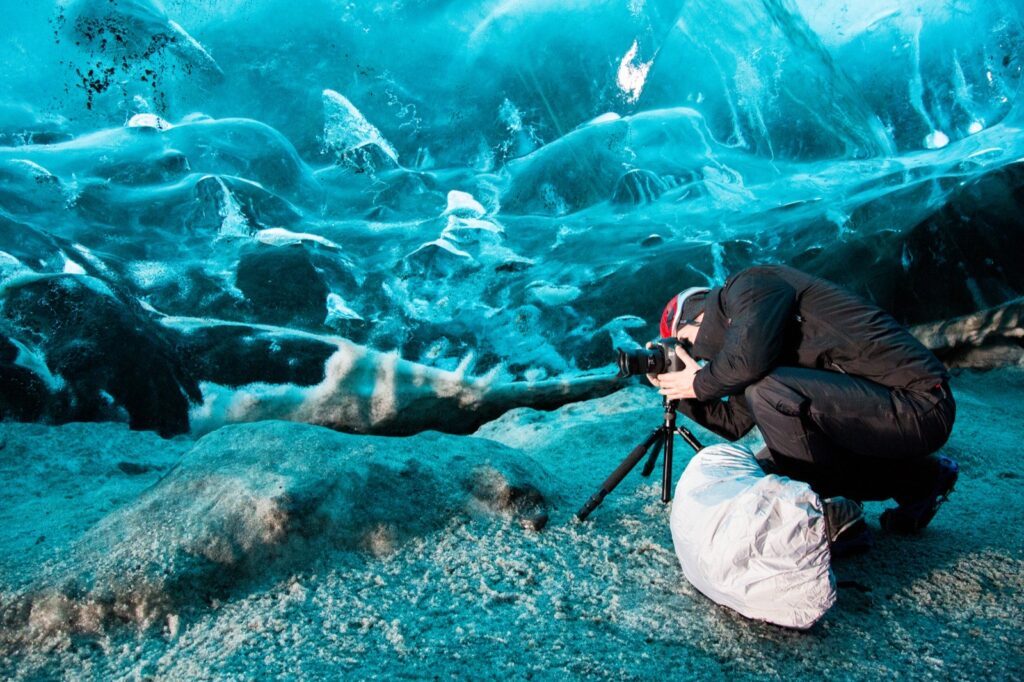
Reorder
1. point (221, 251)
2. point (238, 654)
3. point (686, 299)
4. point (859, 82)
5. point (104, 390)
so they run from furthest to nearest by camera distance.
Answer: point (859, 82) < point (221, 251) < point (104, 390) < point (686, 299) < point (238, 654)

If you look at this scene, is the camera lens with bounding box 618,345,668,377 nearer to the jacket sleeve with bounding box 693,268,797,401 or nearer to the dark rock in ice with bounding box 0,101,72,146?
the jacket sleeve with bounding box 693,268,797,401

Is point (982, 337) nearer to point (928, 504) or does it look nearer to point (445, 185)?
point (928, 504)

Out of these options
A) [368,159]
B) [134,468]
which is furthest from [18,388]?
[368,159]

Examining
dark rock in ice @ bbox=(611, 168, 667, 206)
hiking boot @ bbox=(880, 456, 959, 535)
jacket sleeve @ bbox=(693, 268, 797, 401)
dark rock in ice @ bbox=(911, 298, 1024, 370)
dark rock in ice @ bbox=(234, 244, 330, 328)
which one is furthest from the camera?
dark rock in ice @ bbox=(611, 168, 667, 206)

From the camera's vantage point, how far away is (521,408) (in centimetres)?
446

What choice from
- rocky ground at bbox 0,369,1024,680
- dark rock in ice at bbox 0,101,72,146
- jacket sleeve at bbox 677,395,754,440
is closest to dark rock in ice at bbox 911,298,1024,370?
rocky ground at bbox 0,369,1024,680

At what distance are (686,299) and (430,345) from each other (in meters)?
1.94

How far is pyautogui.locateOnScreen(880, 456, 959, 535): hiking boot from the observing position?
2.45 m

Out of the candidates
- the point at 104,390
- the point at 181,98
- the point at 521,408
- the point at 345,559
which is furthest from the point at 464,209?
the point at 345,559

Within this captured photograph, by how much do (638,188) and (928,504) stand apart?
3.57 metres

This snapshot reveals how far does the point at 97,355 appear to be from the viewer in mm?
3531

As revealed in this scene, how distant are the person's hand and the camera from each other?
0.07ft

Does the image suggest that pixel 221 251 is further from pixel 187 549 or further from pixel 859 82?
pixel 859 82

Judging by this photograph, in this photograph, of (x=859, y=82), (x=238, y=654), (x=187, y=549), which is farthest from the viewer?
(x=859, y=82)
